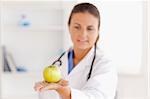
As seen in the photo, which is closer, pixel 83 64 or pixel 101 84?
pixel 101 84

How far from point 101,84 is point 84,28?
28cm

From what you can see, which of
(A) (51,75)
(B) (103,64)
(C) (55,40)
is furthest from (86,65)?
(C) (55,40)

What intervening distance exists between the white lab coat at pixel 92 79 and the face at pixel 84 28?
0.38 feet

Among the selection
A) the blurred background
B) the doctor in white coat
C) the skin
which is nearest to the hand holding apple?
the doctor in white coat

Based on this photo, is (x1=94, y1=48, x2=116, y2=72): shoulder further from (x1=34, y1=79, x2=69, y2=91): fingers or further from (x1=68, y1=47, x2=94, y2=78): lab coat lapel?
(x1=34, y1=79, x2=69, y2=91): fingers

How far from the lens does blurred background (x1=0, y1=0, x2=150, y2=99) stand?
364cm

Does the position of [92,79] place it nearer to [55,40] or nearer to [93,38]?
[93,38]

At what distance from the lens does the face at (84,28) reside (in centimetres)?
166

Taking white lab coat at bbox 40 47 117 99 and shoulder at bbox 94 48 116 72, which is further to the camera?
shoulder at bbox 94 48 116 72

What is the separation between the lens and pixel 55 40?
389 cm

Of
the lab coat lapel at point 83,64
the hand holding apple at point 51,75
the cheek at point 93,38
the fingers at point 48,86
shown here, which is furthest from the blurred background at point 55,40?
the fingers at point 48,86

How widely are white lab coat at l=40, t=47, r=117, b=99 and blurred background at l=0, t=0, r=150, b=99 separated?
67.2 inches

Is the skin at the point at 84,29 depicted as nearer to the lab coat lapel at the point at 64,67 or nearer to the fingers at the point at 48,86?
the lab coat lapel at the point at 64,67

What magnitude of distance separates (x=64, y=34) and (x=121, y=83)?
2.67 ft
